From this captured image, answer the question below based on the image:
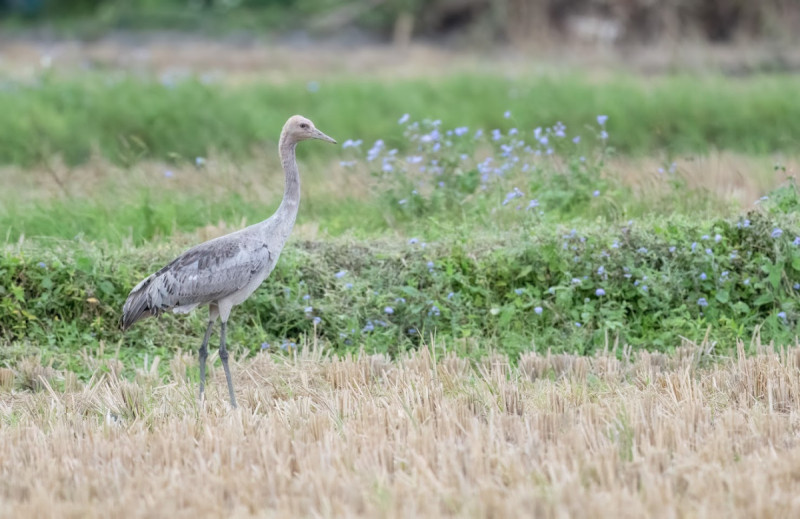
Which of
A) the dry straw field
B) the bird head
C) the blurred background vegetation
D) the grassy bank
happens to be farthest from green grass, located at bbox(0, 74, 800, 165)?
the blurred background vegetation

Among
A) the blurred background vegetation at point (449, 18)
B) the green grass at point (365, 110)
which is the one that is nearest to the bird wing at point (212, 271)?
the green grass at point (365, 110)

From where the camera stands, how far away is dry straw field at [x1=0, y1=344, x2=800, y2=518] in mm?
4258

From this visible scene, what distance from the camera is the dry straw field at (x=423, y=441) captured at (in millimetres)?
4258

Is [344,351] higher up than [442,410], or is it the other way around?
[442,410]

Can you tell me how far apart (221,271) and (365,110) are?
7.69 m

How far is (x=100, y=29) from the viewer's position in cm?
2536

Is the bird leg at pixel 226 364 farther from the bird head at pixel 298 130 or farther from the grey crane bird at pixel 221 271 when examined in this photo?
the bird head at pixel 298 130

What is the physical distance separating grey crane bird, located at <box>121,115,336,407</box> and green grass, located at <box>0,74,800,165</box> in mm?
5834

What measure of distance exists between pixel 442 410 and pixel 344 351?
205 centimetres

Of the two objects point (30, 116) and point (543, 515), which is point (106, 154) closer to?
point (30, 116)

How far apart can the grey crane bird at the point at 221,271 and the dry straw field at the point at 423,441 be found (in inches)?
16.6

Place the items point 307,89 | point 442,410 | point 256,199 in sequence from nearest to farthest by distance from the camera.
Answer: point 442,410
point 256,199
point 307,89

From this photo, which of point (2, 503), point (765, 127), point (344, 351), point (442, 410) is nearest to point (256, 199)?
point (344, 351)

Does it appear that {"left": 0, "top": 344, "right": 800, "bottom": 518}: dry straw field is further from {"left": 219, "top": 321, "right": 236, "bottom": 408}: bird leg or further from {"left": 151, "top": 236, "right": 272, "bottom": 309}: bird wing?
{"left": 151, "top": 236, "right": 272, "bottom": 309}: bird wing
